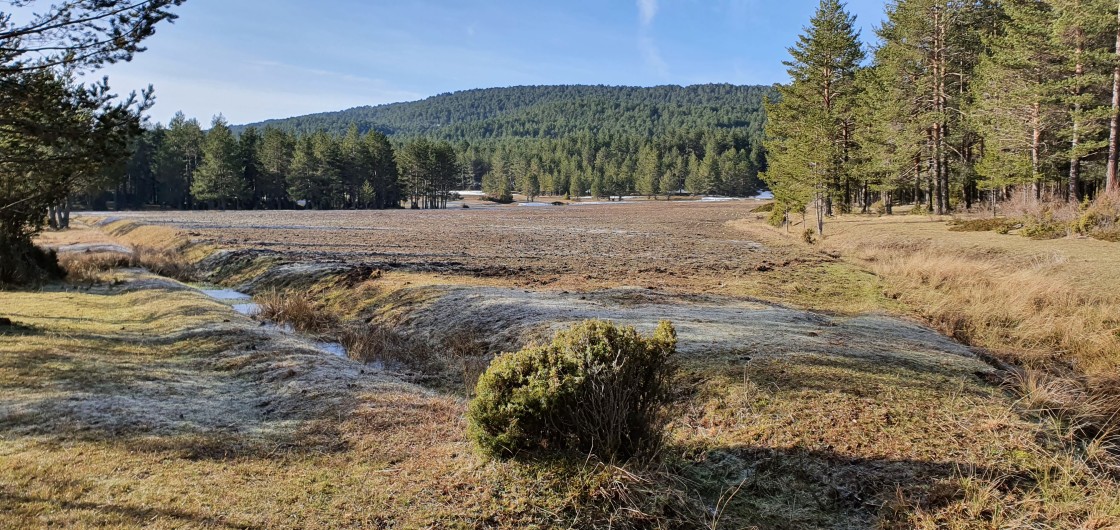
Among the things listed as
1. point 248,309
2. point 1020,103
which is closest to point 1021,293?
point 248,309

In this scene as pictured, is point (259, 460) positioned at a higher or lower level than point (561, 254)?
lower

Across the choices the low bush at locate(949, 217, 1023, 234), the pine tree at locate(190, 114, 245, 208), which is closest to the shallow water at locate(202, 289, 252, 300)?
the low bush at locate(949, 217, 1023, 234)

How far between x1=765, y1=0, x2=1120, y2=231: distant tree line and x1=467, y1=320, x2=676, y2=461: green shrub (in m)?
31.9

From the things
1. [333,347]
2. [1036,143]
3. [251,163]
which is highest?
[251,163]

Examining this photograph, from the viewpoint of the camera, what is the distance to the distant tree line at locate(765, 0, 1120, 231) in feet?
95.8

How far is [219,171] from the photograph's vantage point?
287ft

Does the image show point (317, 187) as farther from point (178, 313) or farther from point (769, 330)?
point (769, 330)

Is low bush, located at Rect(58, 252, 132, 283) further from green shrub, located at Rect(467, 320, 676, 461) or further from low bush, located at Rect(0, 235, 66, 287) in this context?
green shrub, located at Rect(467, 320, 676, 461)

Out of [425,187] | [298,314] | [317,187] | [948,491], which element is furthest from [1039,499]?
[425,187]

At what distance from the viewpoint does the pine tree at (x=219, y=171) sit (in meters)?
87.2

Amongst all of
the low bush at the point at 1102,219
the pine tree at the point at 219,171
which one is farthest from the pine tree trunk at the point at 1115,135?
the pine tree at the point at 219,171

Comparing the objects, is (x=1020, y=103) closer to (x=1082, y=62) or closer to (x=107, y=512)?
(x=1082, y=62)

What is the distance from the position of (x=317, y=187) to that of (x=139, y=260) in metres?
75.9

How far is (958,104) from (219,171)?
298 feet
